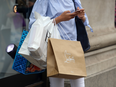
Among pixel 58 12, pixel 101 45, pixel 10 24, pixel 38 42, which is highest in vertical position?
pixel 58 12

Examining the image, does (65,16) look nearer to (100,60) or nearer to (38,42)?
(38,42)

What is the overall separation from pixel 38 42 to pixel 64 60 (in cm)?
32

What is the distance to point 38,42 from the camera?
167cm

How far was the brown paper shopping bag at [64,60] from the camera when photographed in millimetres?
1680

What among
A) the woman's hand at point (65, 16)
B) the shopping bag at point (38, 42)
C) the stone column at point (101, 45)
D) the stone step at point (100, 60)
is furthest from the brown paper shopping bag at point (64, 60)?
the stone step at point (100, 60)

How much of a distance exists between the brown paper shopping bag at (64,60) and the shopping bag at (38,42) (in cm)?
8

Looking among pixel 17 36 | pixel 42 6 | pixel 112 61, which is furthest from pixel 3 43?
pixel 112 61

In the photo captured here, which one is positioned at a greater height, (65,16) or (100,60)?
(65,16)

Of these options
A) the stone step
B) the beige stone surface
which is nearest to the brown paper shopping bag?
the stone step

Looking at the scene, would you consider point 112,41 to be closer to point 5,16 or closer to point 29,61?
point 5,16

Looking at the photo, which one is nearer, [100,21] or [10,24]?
[10,24]

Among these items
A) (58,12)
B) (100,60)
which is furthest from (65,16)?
(100,60)

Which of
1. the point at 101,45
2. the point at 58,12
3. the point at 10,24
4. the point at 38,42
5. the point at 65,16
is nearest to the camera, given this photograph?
the point at 38,42

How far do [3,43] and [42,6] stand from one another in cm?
120
